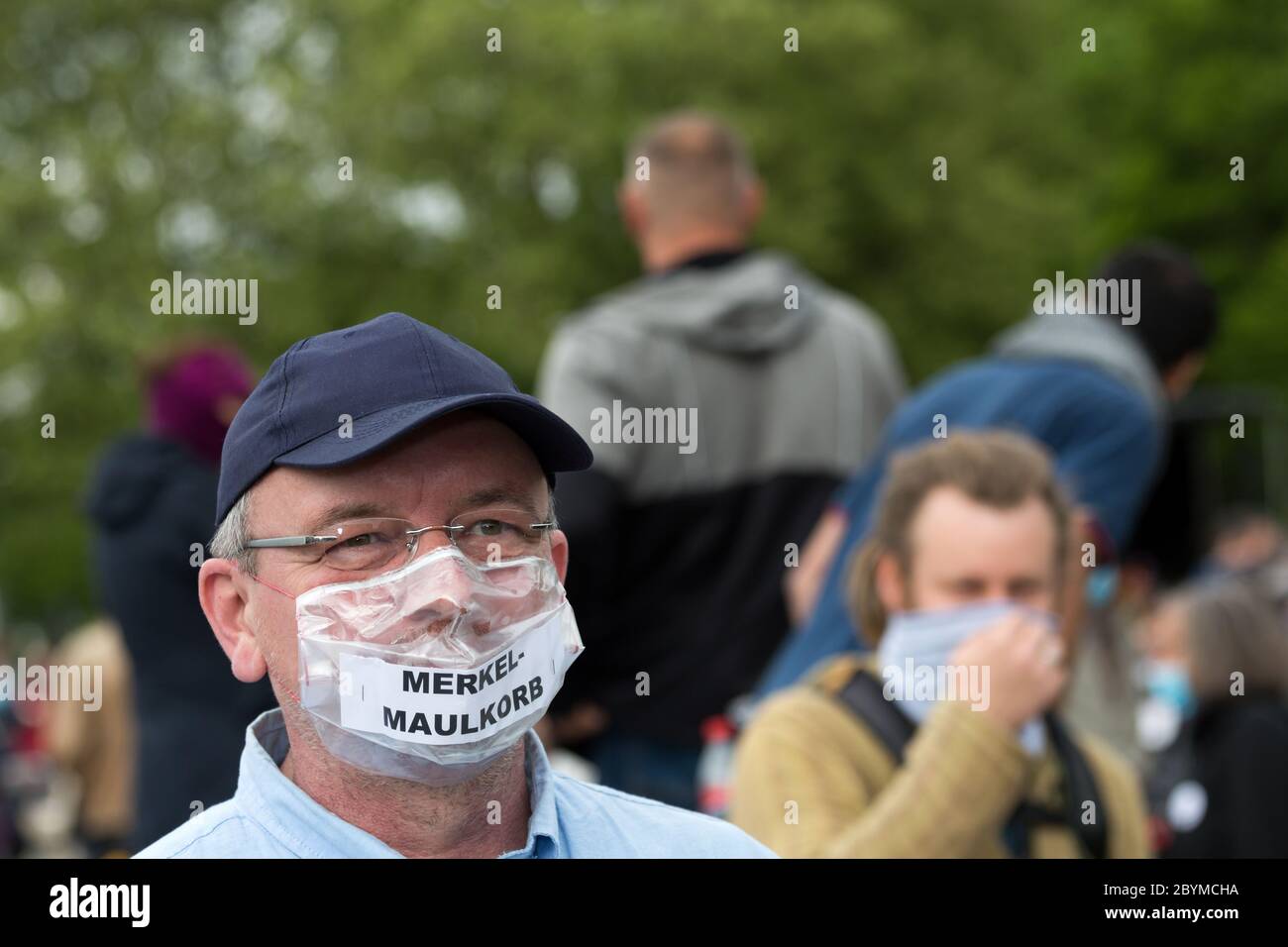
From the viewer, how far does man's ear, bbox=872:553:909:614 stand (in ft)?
13.1

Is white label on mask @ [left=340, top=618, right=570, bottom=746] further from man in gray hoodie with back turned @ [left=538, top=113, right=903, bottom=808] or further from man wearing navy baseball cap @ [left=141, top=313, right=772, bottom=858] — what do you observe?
man in gray hoodie with back turned @ [left=538, top=113, right=903, bottom=808]

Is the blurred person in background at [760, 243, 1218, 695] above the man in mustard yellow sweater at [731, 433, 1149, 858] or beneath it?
above

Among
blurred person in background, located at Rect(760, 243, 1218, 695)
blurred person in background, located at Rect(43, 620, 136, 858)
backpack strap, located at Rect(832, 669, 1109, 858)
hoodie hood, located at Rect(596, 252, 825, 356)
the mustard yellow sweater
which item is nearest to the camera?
the mustard yellow sweater

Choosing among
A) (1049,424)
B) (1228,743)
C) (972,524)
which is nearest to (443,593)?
(972,524)

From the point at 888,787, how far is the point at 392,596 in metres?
1.56

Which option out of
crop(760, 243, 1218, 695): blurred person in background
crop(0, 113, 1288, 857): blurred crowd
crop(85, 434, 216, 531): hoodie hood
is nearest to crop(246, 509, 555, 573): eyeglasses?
crop(0, 113, 1288, 857): blurred crowd

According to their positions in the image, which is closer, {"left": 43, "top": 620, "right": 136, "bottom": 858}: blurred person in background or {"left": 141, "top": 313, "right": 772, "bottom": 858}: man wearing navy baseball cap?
{"left": 141, "top": 313, "right": 772, "bottom": 858}: man wearing navy baseball cap

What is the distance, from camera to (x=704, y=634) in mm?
5152

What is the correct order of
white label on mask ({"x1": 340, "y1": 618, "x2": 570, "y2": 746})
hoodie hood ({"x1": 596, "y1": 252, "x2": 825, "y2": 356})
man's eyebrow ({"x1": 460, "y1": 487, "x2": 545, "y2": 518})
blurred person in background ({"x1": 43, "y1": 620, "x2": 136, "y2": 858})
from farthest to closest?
blurred person in background ({"x1": 43, "y1": 620, "x2": 136, "y2": 858}) < hoodie hood ({"x1": 596, "y1": 252, "x2": 825, "y2": 356}) < man's eyebrow ({"x1": 460, "y1": 487, "x2": 545, "y2": 518}) < white label on mask ({"x1": 340, "y1": 618, "x2": 570, "y2": 746})

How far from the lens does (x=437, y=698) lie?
219 cm

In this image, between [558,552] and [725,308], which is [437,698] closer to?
[558,552]

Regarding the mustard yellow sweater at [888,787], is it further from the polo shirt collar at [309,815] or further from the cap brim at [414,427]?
the cap brim at [414,427]

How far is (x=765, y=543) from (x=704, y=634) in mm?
310

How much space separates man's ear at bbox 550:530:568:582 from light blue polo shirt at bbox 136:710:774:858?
22cm
